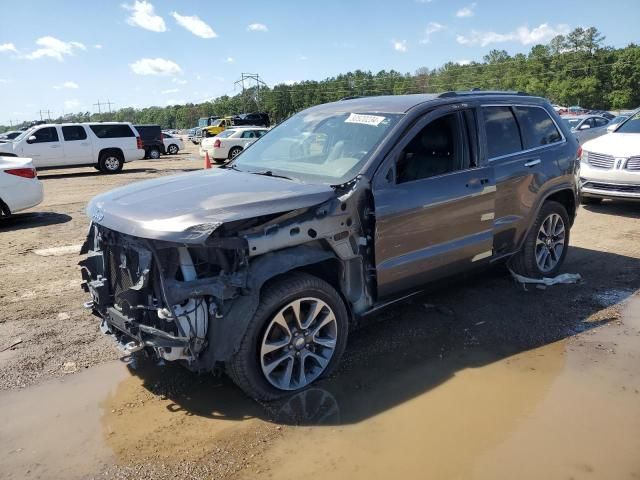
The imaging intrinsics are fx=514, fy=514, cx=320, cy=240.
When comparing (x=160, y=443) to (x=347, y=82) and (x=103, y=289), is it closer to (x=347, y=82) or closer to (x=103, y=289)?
(x=103, y=289)

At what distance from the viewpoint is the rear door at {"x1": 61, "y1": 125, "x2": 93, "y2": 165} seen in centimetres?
1870

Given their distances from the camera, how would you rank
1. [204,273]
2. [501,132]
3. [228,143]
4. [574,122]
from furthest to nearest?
1. [228,143]
2. [574,122]
3. [501,132]
4. [204,273]

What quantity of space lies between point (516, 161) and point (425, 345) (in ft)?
6.38

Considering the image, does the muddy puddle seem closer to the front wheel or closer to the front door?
A: the front door

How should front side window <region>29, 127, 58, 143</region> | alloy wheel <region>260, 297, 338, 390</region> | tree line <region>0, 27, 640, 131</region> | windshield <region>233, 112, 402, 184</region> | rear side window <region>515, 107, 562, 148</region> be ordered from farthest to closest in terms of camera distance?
1. tree line <region>0, 27, 640, 131</region>
2. front side window <region>29, 127, 58, 143</region>
3. rear side window <region>515, 107, 562, 148</region>
4. windshield <region>233, 112, 402, 184</region>
5. alloy wheel <region>260, 297, 338, 390</region>

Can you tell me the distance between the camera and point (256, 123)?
41.8m

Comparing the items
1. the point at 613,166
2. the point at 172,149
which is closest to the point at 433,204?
the point at 613,166

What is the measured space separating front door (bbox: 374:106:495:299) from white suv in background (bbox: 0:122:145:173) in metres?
17.4

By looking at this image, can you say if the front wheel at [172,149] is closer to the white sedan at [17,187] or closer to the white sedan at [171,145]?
the white sedan at [171,145]

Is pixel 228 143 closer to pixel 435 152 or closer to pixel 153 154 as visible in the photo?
pixel 153 154

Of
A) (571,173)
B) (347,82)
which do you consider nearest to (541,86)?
(347,82)

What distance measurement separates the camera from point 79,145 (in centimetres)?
1883

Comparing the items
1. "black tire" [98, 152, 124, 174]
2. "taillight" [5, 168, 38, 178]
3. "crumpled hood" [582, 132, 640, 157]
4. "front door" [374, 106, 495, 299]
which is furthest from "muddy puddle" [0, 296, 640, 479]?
"black tire" [98, 152, 124, 174]

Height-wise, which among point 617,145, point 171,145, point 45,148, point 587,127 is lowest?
point 171,145
